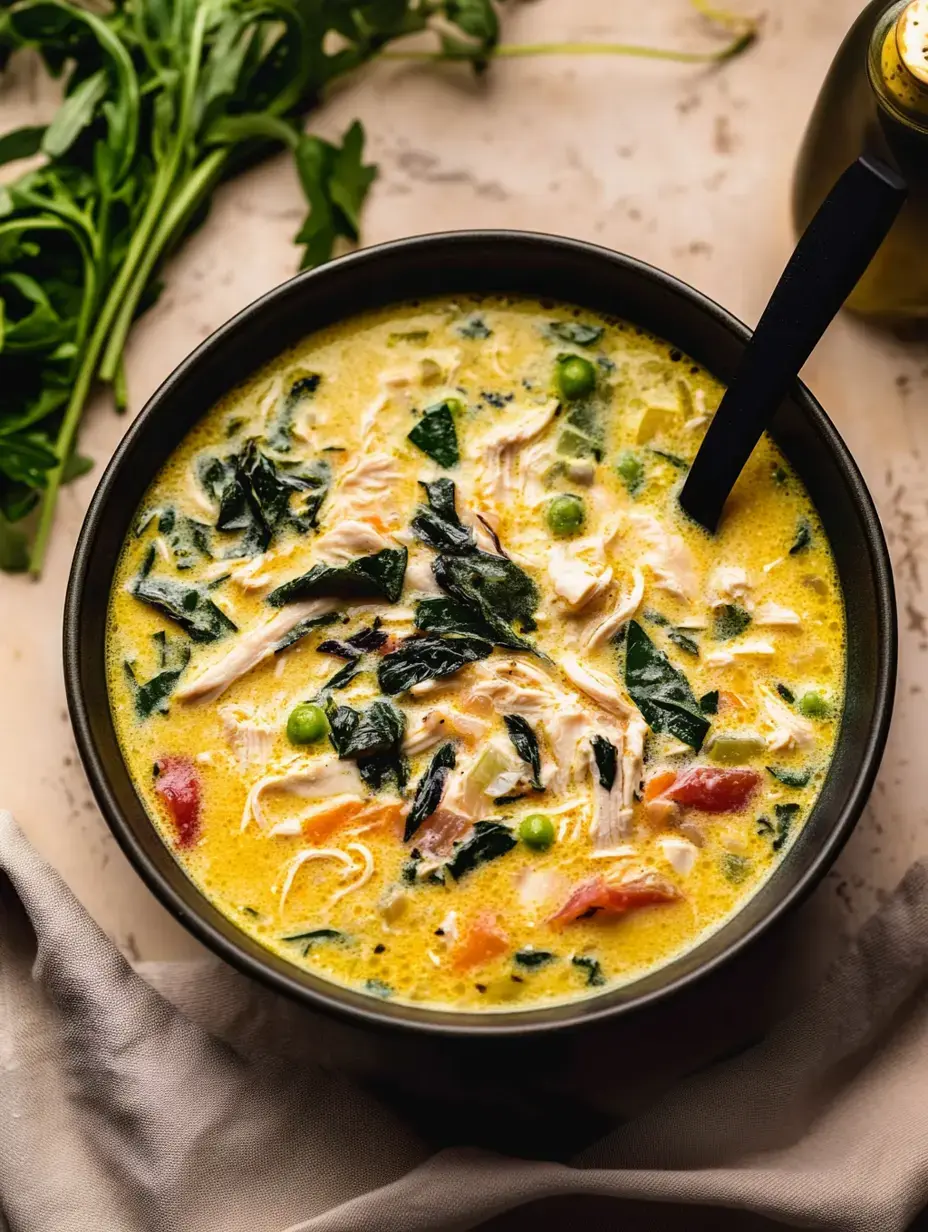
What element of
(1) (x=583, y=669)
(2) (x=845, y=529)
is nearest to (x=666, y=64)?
(2) (x=845, y=529)

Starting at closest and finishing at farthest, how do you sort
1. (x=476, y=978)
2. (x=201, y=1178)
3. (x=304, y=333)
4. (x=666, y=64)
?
(x=476, y=978) → (x=201, y=1178) → (x=304, y=333) → (x=666, y=64)

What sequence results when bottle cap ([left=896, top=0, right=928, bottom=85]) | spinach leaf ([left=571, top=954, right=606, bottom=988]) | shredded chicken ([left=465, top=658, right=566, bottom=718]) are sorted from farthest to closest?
1. shredded chicken ([left=465, top=658, right=566, bottom=718])
2. spinach leaf ([left=571, top=954, right=606, bottom=988])
3. bottle cap ([left=896, top=0, right=928, bottom=85])

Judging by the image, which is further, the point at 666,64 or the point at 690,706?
the point at 666,64

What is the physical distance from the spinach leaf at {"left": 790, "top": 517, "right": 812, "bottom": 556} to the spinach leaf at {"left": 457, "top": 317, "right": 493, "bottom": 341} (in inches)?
41.9

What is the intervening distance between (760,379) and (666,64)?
1.47m

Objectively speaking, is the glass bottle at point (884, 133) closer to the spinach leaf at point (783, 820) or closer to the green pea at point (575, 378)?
the green pea at point (575, 378)

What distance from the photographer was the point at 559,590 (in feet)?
11.8

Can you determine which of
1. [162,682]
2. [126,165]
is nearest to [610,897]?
[162,682]

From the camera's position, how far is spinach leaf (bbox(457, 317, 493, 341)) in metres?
3.93

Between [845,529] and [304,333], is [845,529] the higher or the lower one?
the higher one

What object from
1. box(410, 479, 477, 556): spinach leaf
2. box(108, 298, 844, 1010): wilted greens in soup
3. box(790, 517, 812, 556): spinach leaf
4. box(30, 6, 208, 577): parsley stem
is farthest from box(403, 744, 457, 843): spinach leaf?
box(30, 6, 208, 577): parsley stem

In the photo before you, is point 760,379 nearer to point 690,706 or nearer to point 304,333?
point 690,706

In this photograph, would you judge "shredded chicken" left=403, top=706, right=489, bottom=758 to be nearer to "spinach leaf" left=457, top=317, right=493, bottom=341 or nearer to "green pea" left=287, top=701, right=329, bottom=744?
"green pea" left=287, top=701, right=329, bottom=744

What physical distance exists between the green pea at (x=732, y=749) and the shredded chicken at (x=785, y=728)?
2.1 inches
